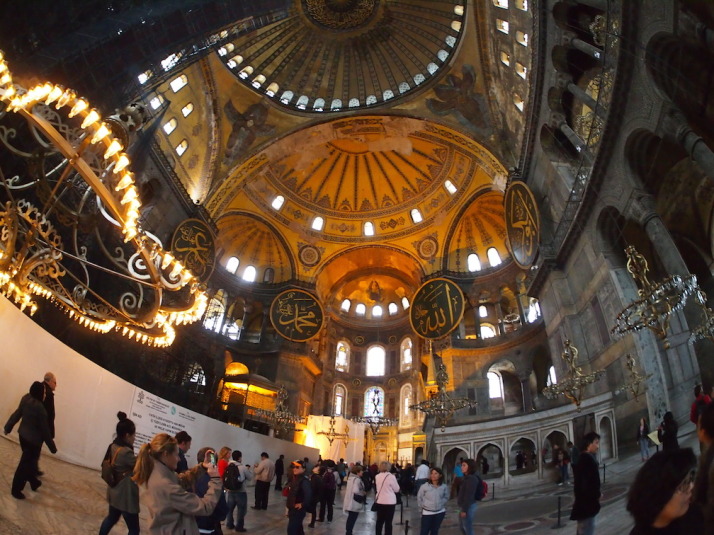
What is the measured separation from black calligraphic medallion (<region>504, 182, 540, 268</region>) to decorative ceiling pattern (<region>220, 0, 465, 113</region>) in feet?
26.8

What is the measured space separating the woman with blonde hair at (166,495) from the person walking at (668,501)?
2282mm

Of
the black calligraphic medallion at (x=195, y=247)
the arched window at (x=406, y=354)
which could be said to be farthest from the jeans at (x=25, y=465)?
the arched window at (x=406, y=354)

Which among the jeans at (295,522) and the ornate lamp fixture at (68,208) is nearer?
the jeans at (295,522)

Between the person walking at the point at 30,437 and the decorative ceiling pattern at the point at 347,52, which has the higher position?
the decorative ceiling pattern at the point at 347,52

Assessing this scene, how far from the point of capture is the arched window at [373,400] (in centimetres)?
2545

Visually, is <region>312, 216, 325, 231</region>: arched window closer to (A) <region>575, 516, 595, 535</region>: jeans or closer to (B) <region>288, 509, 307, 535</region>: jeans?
(B) <region>288, 509, 307, 535</region>: jeans

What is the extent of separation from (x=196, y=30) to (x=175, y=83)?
5.90 m

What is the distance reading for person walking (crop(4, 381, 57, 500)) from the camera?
4.11 metres

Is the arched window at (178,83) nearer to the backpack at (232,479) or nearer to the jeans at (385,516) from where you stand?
the backpack at (232,479)

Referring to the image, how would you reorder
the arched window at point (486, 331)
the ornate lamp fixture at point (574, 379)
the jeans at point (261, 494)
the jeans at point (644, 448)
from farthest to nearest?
the arched window at point (486, 331), the ornate lamp fixture at point (574, 379), the jeans at point (644, 448), the jeans at point (261, 494)

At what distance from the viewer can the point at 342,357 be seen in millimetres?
26688

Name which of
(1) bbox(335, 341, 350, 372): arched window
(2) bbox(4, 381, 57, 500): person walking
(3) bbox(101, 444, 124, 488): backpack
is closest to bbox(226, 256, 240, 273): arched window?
(1) bbox(335, 341, 350, 372): arched window

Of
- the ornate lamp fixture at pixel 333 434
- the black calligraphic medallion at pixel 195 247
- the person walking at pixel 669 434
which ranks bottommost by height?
the person walking at pixel 669 434

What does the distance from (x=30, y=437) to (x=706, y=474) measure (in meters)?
5.38
